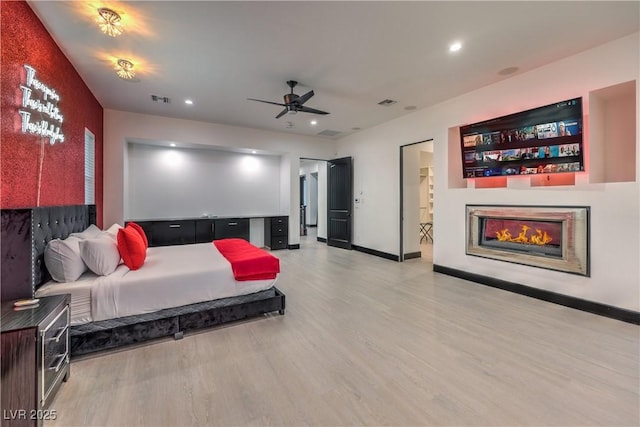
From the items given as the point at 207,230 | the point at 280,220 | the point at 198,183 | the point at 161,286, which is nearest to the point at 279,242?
the point at 280,220

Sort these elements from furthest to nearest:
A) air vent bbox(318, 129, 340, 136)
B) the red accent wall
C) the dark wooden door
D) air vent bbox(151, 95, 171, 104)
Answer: the dark wooden door, air vent bbox(318, 129, 340, 136), air vent bbox(151, 95, 171, 104), the red accent wall

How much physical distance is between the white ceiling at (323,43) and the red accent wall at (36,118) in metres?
0.22

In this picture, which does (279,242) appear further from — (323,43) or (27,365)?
(27,365)

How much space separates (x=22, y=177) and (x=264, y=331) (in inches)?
98.9

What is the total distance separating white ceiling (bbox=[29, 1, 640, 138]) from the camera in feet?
8.23

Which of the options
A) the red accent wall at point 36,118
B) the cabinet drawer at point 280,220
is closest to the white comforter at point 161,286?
the red accent wall at point 36,118

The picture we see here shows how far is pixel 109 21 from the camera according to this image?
2570 mm

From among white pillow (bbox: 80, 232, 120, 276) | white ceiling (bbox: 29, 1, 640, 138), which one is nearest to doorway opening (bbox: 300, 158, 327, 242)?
white ceiling (bbox: 29, 1, 640, 138)

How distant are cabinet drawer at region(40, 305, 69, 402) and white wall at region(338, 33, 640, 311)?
5.01 m

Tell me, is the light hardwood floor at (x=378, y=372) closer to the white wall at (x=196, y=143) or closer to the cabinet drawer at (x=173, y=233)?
the cabinet drawer at (x=173, y=233)

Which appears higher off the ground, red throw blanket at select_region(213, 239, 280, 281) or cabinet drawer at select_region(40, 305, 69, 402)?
red throw blanket at select_region(213, 239, 280, 281)

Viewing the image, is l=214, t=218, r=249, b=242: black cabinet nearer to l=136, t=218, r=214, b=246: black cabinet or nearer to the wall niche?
l=136, t=218, r=214, b=246: black cabinet

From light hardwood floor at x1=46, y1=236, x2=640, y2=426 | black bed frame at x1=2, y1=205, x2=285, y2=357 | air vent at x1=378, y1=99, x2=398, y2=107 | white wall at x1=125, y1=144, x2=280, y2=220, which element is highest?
air vent at x1=378, y1=99, x2=398, y2=107

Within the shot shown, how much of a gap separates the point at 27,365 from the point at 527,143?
5307mm
